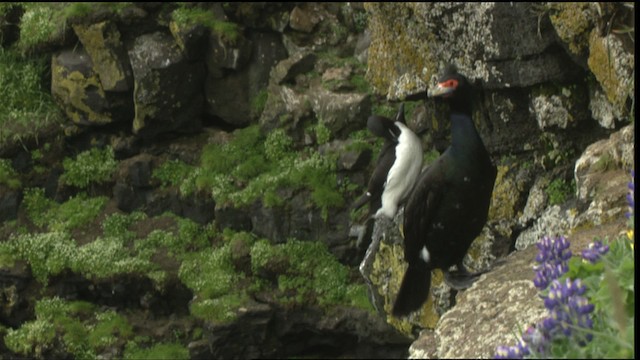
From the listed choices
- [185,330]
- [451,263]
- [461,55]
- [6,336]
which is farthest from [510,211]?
[6,336]

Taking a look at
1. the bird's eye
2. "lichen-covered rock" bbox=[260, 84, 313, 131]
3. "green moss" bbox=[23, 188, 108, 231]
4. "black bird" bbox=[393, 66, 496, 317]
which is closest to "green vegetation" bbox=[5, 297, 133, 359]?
"green moss" bbox=[23, 188, 108, 231]

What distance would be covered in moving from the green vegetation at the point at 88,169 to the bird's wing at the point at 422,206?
7624 mm

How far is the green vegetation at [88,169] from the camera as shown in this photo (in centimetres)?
1359

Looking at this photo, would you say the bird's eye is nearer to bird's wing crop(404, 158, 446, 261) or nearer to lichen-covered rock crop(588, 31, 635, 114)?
bird's wing crop(404, 158, 446, 261)

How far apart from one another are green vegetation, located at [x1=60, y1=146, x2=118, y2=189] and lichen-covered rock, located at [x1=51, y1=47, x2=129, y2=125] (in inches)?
19.0

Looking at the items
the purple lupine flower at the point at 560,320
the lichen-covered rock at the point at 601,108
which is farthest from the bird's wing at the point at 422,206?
the purple lupine flower at the point at 560,320

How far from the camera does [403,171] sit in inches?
313

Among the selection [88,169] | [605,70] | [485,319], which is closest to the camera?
[485,319]

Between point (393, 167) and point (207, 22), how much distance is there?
5920mm

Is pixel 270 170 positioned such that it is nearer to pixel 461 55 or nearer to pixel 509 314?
pixel 461 55

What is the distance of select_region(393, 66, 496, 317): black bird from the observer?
20.3 ft

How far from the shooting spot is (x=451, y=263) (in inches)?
262

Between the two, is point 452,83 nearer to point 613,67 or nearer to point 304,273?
point 613,67

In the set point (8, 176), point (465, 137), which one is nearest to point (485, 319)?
point (465, 137)
